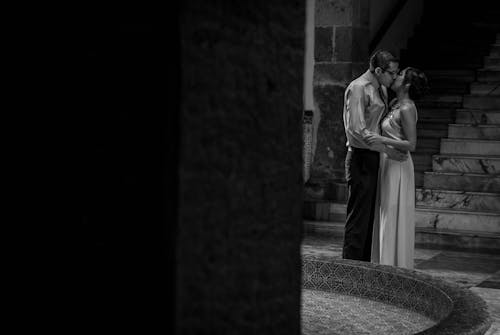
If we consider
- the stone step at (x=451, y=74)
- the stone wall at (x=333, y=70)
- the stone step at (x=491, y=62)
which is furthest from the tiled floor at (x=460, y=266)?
the stone step at (x=491, y=62)

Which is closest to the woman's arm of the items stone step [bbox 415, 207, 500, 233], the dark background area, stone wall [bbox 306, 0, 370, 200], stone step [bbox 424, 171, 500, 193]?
stone step [bbox 415, 207, 500, 233]

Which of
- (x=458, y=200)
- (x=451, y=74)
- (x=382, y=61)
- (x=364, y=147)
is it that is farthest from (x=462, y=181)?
(x=382, y=61)

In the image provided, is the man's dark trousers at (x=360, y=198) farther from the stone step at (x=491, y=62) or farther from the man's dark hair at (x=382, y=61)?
the stone step at (x=491, y=62)

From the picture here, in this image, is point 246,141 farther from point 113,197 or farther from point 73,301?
point 73,301

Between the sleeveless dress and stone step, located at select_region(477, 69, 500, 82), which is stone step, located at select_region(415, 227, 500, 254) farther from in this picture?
stone step, located at select_region(477, 69, 500, 82)

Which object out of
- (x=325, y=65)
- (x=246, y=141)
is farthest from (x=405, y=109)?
(x=246, y=141)

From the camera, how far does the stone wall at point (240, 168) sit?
118cm

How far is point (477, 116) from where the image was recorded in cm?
1027

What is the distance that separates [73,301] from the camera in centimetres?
121

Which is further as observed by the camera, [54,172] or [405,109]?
[405,109]

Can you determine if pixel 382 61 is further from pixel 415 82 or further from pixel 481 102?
pixel 481 102

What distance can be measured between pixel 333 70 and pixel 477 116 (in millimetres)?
→ 1837

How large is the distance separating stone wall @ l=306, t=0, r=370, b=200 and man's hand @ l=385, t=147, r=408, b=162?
11.4 feet

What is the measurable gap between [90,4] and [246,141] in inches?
11.3
